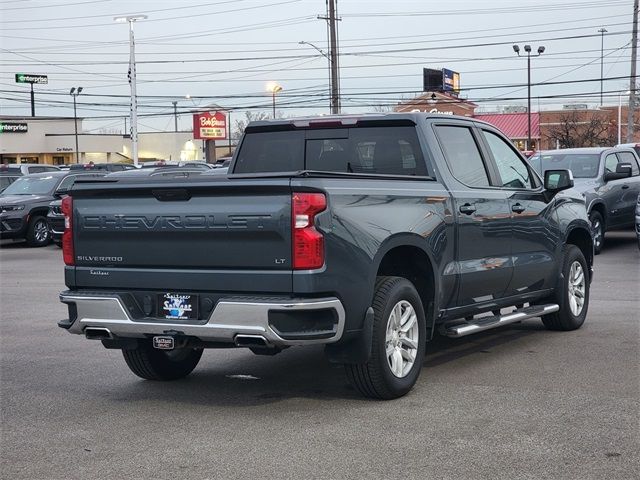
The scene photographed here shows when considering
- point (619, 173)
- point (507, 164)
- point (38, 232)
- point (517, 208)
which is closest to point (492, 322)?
point (517, 208)

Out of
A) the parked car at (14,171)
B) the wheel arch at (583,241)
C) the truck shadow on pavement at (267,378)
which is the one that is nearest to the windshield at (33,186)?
the parked car at (14,171)

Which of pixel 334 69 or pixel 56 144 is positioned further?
pixel 56 144

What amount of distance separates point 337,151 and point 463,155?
1.12 metres

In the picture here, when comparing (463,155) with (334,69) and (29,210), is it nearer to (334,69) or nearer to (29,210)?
(29,210)

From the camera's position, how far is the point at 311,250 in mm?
6344

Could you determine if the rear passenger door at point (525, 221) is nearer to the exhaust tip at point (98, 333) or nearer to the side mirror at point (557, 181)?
the side mirror at point (557, 181)

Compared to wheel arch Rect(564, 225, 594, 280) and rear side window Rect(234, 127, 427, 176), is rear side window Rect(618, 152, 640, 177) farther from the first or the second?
rear side window Rect(234, 127, 427, 176)

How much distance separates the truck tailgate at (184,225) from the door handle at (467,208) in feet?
7.17

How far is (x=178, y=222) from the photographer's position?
264 inches

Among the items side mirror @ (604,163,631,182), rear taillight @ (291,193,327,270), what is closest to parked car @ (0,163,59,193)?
side mirror @ (604,163,631,182)

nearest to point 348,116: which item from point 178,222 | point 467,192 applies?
point 467,192

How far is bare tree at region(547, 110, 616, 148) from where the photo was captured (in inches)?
3049

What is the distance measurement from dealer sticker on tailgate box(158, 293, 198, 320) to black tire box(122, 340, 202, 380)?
100 cm

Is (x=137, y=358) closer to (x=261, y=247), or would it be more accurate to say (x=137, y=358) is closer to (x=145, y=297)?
(x=145, y=297)
